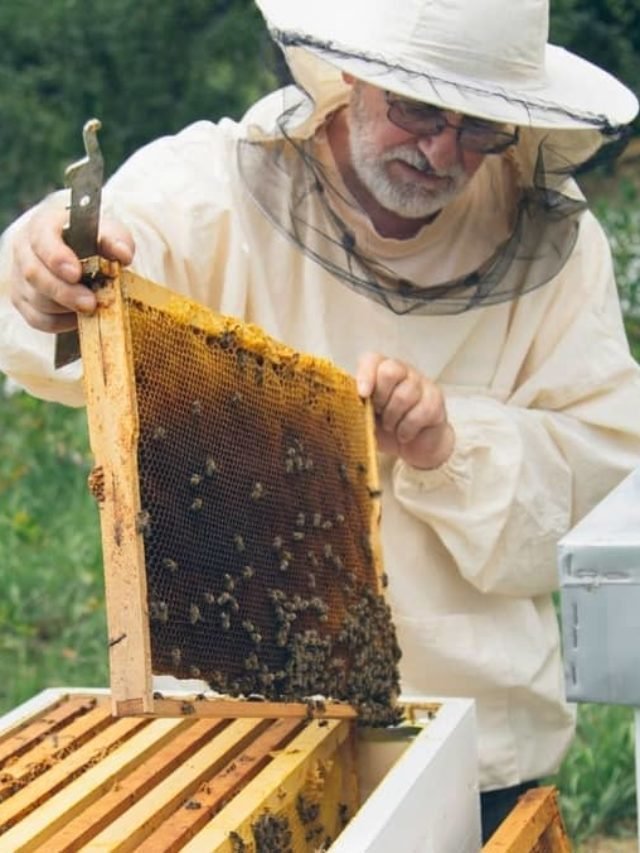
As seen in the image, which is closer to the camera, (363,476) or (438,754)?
(438,754)

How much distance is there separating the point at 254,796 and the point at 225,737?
0.26 meters

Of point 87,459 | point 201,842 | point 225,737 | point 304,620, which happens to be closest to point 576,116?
point 304,620

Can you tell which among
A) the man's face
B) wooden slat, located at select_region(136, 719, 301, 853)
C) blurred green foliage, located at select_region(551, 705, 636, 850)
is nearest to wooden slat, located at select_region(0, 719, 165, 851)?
wooden slat, located at select_region(136, 719, 301, 853)

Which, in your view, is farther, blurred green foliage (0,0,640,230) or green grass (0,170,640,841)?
blurred green foliage (0,0,640,230)

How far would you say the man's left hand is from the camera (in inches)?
88.4

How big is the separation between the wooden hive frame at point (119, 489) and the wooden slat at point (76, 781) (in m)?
0.19

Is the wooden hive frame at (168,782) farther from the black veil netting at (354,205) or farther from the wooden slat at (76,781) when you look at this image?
the black veil netting at (354,205)

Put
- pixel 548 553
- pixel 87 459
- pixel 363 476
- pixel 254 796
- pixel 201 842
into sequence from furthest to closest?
pixel 87 459, pixel 548 553, pixel 363 476, pixel 254 796, pixel 201 842

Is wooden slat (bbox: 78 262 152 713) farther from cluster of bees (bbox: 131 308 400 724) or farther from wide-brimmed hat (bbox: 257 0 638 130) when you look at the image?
wide-brimmed hat (bbox: 257 0 638 130)

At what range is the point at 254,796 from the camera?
1.79 metres

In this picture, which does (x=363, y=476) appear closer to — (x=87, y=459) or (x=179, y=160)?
(x=179, y=160)

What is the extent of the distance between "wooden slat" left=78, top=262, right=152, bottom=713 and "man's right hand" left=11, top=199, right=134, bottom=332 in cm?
3

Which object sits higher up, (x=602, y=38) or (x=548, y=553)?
(x=602, y=38)

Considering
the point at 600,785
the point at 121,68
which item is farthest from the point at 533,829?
the point at 121,68
